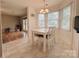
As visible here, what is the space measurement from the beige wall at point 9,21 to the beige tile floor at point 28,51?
1.38 feet

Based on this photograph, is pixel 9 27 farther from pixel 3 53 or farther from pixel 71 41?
pixel 71 41

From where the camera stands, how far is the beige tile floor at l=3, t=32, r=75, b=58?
1.98 meters

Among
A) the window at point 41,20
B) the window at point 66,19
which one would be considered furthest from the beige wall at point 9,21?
the window at point 66,19

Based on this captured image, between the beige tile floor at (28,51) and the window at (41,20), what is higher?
the window at (41,20)

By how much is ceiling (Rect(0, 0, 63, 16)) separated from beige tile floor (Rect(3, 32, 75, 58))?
724 millimetres

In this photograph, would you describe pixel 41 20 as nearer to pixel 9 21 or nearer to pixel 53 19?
pixel 53 19

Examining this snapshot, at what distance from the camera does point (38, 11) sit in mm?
2066

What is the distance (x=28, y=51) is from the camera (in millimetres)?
2145

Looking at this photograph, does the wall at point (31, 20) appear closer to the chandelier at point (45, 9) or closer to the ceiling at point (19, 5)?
the ceiling at point (19, 5)

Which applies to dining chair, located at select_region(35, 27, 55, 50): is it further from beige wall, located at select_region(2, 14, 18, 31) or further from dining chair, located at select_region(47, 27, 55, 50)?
beige wall, located at select_region(2, 14, 18, 31)

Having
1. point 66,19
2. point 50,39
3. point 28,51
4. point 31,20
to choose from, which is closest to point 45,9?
point 31,20

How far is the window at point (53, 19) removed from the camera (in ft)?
6.85

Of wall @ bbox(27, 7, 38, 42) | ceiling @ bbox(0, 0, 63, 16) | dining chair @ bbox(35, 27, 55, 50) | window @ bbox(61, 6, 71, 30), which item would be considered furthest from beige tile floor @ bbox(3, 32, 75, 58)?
ceiling @ bbox(0, 0, 63, 16)

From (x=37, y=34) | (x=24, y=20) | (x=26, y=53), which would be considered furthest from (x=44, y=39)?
(x=24, y=20)
